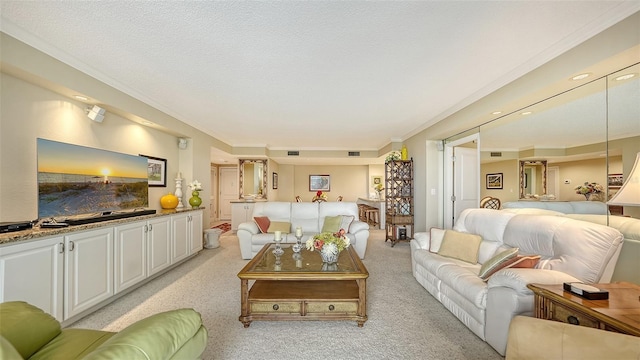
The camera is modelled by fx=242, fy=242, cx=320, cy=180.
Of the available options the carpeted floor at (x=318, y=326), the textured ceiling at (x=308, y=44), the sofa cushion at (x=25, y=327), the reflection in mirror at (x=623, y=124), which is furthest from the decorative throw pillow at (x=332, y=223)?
the sofa cushion at (x=25, y=327)

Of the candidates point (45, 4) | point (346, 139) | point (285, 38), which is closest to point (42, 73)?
point (45, 4)

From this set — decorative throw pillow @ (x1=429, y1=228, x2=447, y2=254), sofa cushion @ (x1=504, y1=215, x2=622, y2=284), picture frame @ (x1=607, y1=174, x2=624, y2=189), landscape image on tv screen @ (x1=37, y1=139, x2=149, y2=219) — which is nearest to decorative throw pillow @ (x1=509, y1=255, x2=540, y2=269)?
sofa cushion @ (x1=504, y1=215, x2=622, y2=284)

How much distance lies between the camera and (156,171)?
4016 mm

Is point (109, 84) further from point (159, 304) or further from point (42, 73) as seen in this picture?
point (159, 304)

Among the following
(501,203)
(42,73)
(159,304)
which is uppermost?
(42,73)

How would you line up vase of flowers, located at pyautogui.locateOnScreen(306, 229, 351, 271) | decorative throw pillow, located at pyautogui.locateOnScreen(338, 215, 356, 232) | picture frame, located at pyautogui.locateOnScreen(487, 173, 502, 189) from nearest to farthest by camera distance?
vase of flowers, located at pyautogui.locateOnScreen(306, 229, 351, 271), picture frame, located at pyautogui.locateOnScreen(487, 173, 502, 189), decorative throw pillow, located at pyautogui.locateOnScreen(338, 215, 356, 232)

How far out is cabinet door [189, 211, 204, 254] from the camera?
4.19m

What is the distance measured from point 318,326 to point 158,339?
1.63m

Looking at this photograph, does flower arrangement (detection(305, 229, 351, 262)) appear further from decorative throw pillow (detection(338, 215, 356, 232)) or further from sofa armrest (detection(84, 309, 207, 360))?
decorative throw pillow (detection(338, 215, 356, 232))

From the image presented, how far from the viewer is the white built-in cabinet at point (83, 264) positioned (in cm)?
179

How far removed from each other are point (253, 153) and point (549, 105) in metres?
6.09

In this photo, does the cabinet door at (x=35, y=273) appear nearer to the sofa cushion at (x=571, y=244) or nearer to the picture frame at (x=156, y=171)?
the picture frame at (x=156, y=171)

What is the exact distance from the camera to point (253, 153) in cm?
687

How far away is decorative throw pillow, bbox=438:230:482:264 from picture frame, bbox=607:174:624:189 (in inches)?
45.3
